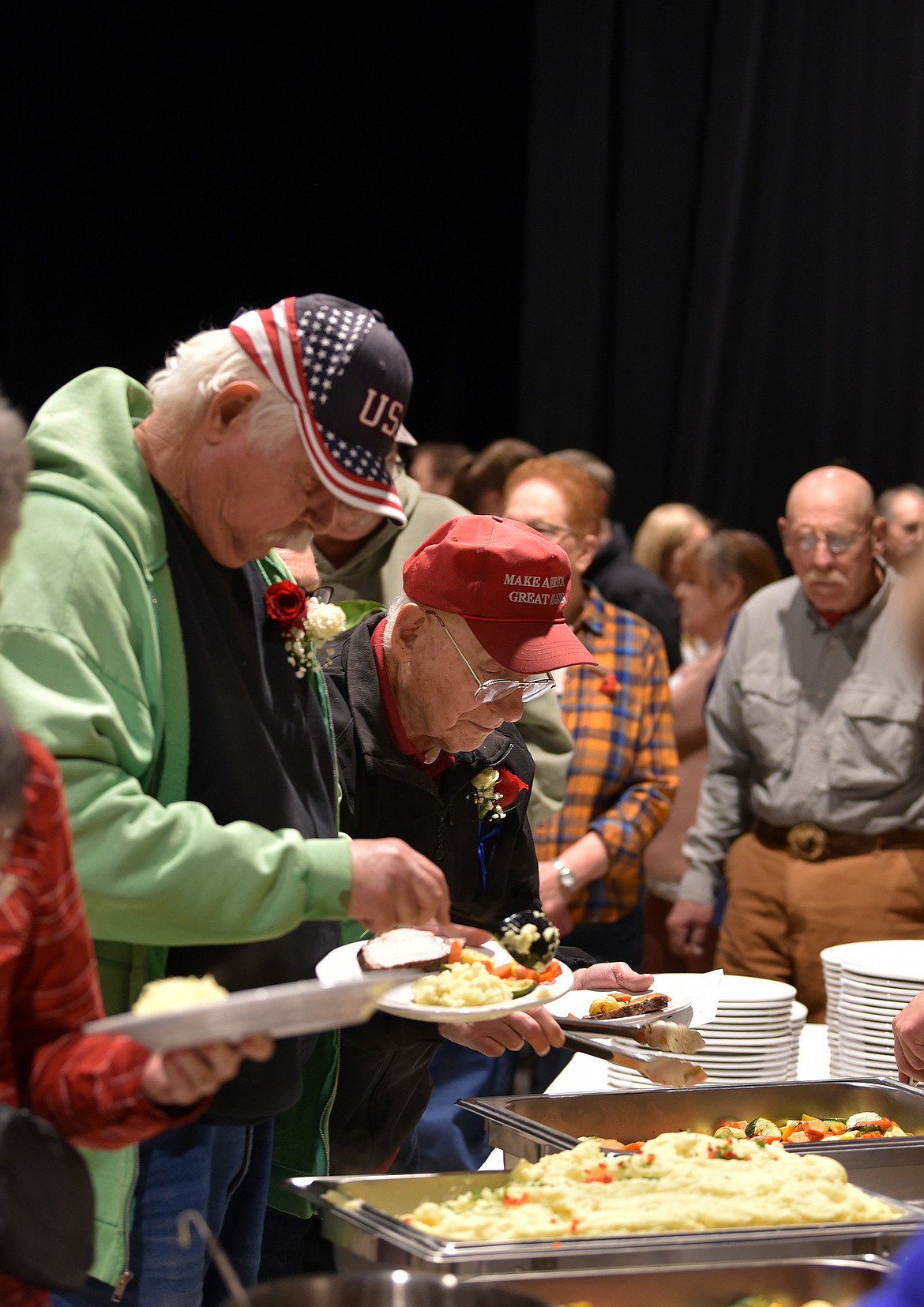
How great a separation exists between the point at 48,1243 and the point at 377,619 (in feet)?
3.80

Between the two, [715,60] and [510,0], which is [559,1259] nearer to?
[715,60]

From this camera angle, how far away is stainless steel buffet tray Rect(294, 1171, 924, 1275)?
1402 mm

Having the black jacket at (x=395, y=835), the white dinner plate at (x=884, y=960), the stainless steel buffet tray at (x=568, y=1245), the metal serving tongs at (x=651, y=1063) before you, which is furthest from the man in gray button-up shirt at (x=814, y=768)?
the stainless steel buffet tray at (x=568, y=1245)

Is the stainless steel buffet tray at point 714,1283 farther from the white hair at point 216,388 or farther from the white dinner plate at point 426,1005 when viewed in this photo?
the white hair at point 216,388

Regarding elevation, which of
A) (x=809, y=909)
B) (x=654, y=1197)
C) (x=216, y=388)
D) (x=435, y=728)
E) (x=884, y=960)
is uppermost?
(x=216, y=388)

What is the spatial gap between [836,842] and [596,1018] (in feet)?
6.04

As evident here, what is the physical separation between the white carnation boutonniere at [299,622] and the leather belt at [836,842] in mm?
2269

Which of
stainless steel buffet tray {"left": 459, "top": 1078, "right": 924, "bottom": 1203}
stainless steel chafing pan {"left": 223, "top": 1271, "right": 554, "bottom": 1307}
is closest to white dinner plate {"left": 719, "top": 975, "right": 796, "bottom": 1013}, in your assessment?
stainless steel buffet tray {"left": 459, "top": 1078, "right": 924, "bottom": 1203}

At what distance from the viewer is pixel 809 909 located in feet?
11.9

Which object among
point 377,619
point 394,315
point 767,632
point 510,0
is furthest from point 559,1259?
point 510,0

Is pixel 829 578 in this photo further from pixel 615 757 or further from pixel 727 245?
pixel 727 245

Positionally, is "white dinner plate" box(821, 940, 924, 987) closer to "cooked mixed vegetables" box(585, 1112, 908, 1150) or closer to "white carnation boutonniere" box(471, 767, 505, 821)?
"cooked mixed vegetables" box(585, 1112, 908, 1150)

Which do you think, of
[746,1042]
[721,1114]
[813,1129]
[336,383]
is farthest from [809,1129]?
[336,383]

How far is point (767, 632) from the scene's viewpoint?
157 inches
